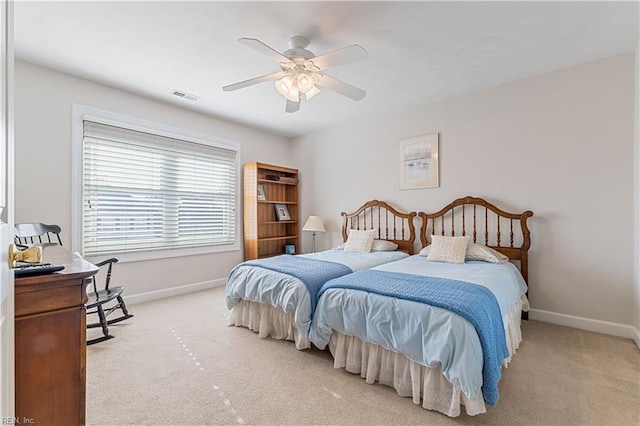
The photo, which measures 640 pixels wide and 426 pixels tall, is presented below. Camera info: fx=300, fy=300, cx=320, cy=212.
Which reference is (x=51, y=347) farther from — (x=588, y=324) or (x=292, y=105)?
(x=588, y=324)

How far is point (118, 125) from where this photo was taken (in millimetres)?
3512

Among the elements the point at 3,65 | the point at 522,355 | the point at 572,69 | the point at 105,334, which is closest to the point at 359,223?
the point at 522,355

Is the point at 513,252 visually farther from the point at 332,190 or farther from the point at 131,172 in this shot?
the point at 131,172

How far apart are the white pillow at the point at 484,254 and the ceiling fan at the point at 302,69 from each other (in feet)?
6.63

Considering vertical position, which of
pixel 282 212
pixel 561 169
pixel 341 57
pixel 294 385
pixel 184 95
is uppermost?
pixel 184 95

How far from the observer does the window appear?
337 centimetres

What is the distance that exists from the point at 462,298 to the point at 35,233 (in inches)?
136

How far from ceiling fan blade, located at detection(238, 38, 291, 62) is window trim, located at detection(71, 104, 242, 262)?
2391 mm

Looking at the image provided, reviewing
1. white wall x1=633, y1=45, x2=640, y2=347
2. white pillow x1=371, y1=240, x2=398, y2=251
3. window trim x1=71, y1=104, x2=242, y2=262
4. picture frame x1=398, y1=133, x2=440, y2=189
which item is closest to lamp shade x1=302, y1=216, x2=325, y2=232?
white pillow x1=371, y1=240, x2=398, y2=251

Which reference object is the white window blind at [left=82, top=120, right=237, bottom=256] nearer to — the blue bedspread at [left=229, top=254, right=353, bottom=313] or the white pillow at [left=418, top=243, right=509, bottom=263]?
the blue bedspread at [left=229, top=254, right=353, bottom=313]

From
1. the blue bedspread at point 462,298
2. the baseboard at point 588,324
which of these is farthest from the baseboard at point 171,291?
the baseboard at point 588,324

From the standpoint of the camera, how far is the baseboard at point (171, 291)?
12.0ft

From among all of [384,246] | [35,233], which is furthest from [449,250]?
[35,233]

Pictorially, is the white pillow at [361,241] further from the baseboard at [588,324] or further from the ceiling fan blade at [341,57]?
the ceiling fan blade at [341,57]
